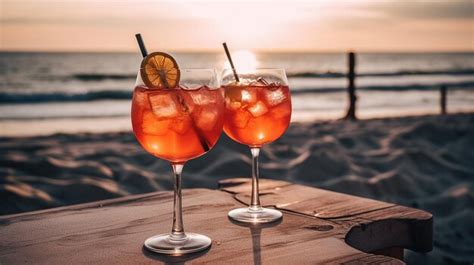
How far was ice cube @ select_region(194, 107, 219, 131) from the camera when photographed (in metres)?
1.61

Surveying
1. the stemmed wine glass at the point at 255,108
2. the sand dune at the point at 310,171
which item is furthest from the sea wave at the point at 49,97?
the stemmed wine glass at the point at 255,108

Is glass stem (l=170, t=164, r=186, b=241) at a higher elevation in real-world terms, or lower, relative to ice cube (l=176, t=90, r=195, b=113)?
lower

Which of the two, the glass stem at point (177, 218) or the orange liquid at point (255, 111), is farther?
the orange liquid at point (255, 111)

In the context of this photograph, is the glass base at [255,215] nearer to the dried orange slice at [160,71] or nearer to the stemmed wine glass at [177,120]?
the stemmed wine glass at [177,120]

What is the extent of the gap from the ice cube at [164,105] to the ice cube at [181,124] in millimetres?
16

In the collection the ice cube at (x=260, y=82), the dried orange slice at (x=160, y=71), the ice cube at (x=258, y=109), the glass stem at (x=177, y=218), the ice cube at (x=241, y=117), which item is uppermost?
the dried orange slice at (x=160, y=71)

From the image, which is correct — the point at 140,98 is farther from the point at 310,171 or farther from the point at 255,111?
the point at 310,171

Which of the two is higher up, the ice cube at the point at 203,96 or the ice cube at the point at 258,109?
the ice cube at the point at 203,96

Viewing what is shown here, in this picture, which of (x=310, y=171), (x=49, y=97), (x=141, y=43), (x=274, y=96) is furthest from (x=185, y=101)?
(x=49, y=97)

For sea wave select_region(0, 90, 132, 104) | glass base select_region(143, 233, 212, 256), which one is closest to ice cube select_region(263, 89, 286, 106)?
glass base select_region(143, 233, 212, 256)

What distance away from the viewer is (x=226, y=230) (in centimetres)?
176

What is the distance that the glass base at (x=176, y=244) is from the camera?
5.07 ft

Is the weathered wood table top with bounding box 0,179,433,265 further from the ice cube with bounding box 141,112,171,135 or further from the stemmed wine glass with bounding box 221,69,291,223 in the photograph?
the ice cube with bounding box 141,112,171,135

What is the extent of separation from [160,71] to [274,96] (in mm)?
574
